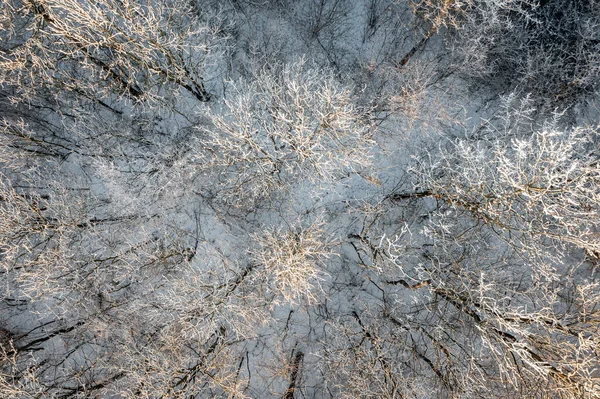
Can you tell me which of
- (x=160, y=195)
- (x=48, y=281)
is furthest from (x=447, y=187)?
(x=48, y=281)

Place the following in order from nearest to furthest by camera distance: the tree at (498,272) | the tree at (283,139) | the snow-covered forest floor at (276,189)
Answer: the tree at (498,272) < the tree at (283,139) < the snow-covered forest floor at (276,189)

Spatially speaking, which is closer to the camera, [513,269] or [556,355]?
[556,355]

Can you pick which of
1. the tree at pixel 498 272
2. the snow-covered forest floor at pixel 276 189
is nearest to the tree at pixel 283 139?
the snow-covered forest floor at pixel 276 189

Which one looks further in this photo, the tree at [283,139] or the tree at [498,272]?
the tree at [283,139]

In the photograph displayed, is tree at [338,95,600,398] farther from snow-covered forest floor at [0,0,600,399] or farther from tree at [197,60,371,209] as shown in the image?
tree at [197,60,371,209]

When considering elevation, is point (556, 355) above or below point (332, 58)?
below

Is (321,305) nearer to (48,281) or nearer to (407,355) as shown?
(407,355)

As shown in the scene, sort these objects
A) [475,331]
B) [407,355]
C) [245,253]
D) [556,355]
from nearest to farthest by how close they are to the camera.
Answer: [556,355] < [475,331] < [407,355] < [245,253]

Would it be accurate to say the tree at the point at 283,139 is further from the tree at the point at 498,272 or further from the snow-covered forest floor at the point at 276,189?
the tree at the point at 498,272
